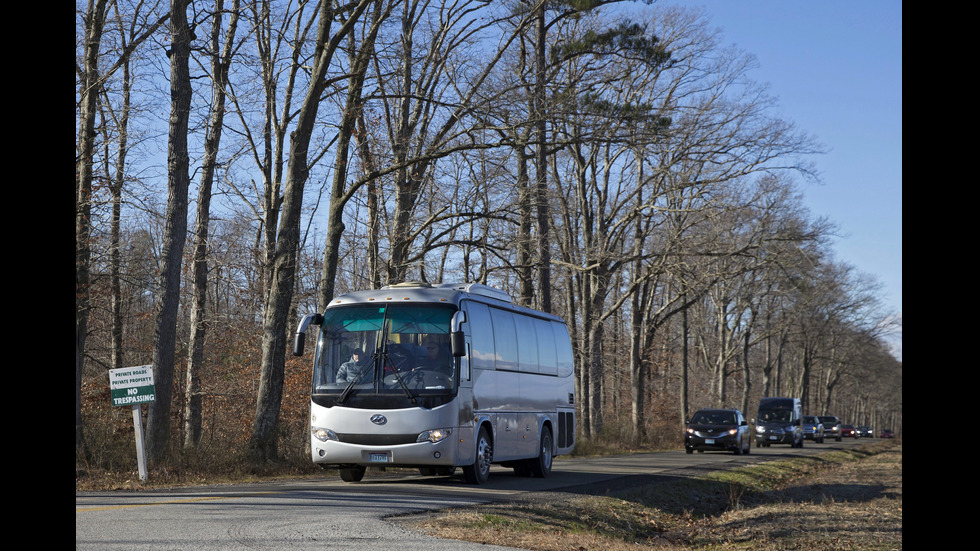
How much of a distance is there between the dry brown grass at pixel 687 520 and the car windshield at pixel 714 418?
13127 mm

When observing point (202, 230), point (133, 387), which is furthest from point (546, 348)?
point (202, 230)

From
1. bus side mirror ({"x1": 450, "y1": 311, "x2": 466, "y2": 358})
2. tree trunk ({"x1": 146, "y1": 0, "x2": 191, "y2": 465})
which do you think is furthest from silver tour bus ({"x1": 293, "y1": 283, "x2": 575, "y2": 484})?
tree trunk ({"x1": 146, "y1": 0, "x2": 191, "y2": 465})

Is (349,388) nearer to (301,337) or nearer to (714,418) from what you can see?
(301,337)

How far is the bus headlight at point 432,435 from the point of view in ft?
52.2

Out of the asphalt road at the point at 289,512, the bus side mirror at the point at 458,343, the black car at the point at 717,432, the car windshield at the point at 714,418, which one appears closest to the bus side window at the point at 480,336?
the bus side mirror at the point at 458,343

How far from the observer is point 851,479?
1174 inches

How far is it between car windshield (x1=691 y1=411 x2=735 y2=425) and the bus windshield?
75.8 ft

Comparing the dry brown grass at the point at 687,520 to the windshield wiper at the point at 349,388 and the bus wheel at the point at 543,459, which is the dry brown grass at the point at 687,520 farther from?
the windshield wiper at the point at 349,388

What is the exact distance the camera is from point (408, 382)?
16156 millimetres

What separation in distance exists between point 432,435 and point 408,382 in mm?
952

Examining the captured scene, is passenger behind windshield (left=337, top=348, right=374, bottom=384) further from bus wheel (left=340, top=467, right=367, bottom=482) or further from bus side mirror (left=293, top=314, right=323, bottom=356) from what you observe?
bus wheel (left=340, top=467, right=367, bottom=482)

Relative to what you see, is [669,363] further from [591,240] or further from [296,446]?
[296,446]

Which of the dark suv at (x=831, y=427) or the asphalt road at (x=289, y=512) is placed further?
the dark suv at (x=831, y=427)
